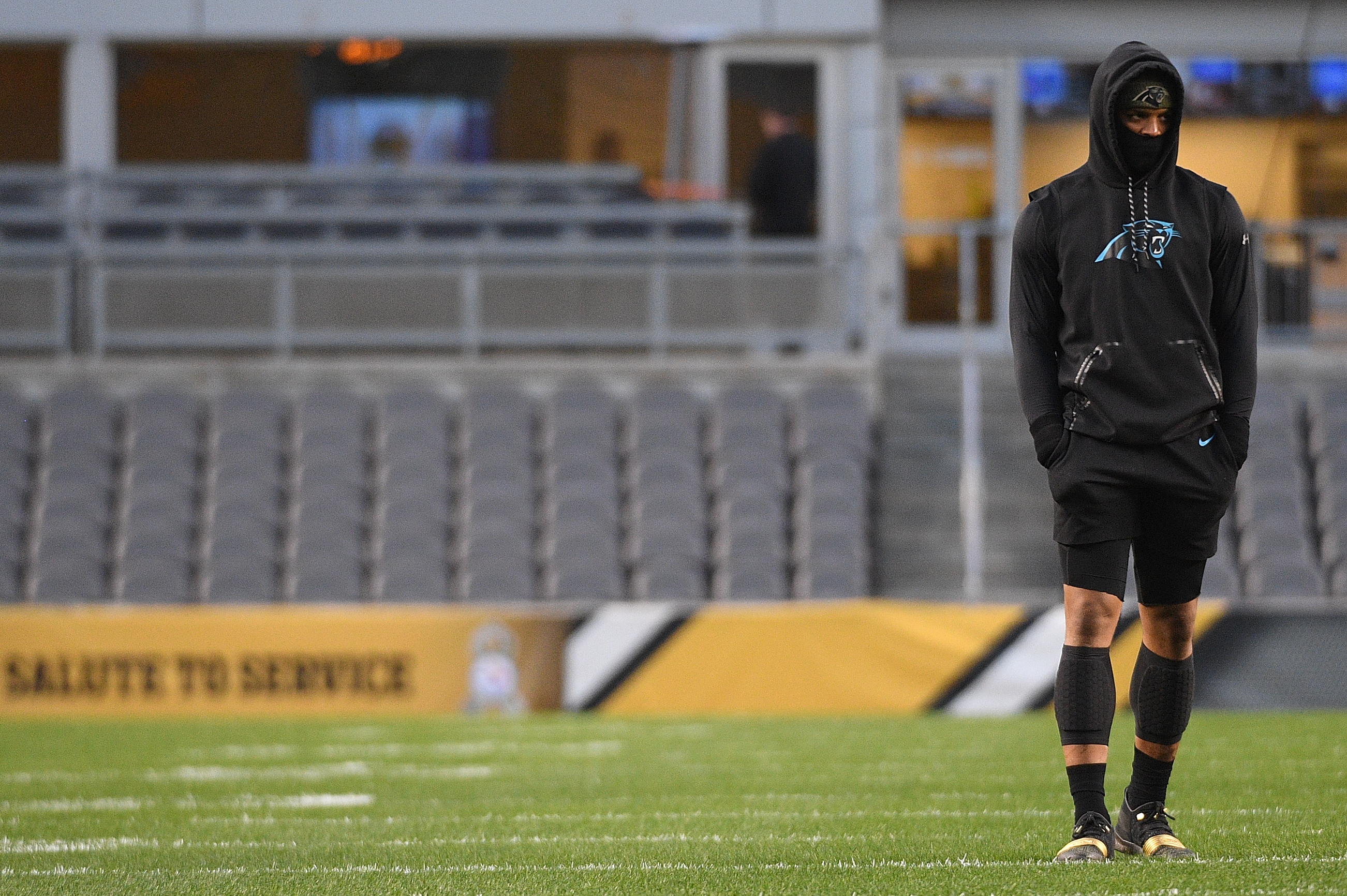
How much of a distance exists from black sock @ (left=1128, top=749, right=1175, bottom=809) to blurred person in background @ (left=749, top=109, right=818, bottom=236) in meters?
11.9

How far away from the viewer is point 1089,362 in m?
4.24

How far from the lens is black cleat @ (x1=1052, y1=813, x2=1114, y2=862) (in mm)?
4074

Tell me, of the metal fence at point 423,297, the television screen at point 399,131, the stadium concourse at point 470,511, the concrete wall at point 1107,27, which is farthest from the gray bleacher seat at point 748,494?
the concrete wall at point 1107,27

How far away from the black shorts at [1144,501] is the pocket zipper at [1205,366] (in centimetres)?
8

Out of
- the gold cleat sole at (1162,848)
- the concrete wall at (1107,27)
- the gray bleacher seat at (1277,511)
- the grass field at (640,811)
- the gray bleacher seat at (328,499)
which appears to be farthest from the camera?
the concrete wall at (1107,27)

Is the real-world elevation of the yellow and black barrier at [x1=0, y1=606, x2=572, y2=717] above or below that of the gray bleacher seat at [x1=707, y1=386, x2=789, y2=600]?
below

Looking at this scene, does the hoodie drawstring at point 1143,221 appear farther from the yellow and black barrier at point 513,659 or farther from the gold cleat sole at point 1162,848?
the yellow and black barrier at point 513,659

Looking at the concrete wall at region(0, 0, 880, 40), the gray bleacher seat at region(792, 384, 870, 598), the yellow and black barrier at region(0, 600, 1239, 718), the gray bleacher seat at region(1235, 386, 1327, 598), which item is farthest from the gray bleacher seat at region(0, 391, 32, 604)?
the gray bleacher seat at region(1235, 386, 1327, 598)

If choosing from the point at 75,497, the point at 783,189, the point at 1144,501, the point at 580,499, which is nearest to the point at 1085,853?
the point at 1144,501

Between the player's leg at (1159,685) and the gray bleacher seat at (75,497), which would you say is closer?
the player's leg at (1159,685)

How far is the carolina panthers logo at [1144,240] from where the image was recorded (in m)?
4.24

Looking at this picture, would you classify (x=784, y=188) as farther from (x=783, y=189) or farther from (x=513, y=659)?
(x=513, y=659)

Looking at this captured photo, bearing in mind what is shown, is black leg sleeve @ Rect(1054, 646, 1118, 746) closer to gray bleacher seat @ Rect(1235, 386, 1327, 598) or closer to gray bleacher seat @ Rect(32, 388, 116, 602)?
gray bleacher seat @ Rect(1235, 386, 1327, 598)

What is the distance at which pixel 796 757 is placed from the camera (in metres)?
7.68
